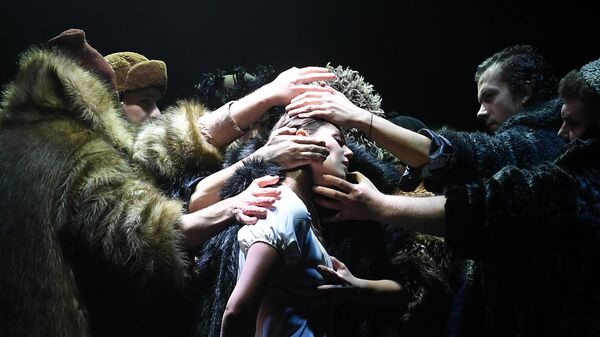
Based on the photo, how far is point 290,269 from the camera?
139 cm

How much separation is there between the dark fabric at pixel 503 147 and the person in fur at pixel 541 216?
0.16 meters

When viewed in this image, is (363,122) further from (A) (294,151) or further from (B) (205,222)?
(B) (205,222)

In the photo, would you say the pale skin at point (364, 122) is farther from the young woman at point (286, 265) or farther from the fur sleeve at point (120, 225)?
the fur sleeve at point (120, 225)

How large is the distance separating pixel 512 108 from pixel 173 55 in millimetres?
1786

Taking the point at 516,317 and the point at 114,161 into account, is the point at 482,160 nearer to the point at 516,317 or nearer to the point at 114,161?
the point at 516,317

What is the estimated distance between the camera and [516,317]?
1629 millimetres

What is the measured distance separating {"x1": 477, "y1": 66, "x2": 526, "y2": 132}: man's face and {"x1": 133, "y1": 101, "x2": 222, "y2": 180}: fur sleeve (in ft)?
3.85

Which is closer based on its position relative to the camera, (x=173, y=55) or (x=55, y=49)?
(x=55, y=49)

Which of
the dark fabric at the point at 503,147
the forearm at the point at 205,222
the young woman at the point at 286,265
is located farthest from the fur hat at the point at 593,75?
the forearm at the point at 205,222

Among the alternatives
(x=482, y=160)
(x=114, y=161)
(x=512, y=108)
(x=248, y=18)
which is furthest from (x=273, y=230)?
(x=248, y=18)

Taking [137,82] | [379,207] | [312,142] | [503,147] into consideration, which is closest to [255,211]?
[312,142]

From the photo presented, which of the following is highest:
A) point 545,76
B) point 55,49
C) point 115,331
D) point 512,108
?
point 545,76

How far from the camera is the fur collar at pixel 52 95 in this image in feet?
4.86

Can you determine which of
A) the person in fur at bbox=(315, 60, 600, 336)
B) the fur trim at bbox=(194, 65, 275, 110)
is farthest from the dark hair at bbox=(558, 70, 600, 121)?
the fur trim at bbox=(194, 65, 275, 110)
